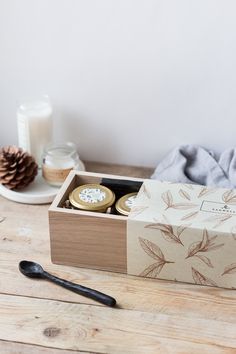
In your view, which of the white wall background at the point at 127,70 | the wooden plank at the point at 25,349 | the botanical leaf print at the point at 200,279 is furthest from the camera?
the white wall background at the point at 127,70

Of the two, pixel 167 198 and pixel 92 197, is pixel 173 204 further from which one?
pixel 92 197

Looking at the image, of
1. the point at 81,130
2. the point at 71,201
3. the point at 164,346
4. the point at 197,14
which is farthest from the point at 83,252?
the point at 197,14

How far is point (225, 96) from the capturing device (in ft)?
3.45

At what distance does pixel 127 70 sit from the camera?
3.52 ft

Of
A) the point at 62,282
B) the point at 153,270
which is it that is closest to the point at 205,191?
the point at 153,270

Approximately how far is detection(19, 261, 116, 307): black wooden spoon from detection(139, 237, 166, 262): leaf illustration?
3.3 inches

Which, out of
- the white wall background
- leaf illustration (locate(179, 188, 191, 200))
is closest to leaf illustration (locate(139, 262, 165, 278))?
leaf illustration (locate(179, 188, 191, 200))

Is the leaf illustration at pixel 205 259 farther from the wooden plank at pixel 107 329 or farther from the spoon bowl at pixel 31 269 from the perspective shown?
the spoon bowl at pixel 31 269

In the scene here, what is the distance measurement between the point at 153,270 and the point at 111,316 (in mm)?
101

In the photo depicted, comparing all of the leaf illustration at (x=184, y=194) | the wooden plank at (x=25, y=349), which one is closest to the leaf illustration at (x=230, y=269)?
the leaf illustration at (x=184, y=194)

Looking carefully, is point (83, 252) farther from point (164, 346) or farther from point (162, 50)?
point (162, 50)

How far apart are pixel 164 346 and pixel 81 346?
10cm

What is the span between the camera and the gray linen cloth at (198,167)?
1.03 meters

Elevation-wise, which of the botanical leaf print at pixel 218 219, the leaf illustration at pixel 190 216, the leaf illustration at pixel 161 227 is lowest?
the leaf illustration at pixel 161 227
